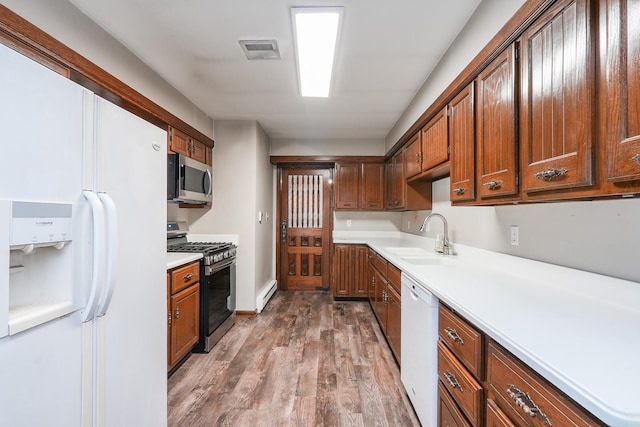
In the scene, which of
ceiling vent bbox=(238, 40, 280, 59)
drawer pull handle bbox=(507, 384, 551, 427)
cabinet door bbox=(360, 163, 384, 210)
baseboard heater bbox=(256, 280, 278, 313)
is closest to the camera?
drawer pull handle bbox=(507, 384, 551, 427)

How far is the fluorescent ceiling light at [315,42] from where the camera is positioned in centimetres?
172

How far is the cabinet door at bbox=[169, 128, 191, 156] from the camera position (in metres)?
2.71

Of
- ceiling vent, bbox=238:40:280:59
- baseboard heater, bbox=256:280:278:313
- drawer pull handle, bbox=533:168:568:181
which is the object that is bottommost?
baseboard heater, bbox=256:280:278:313

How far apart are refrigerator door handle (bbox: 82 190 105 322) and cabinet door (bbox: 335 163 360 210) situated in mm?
3559

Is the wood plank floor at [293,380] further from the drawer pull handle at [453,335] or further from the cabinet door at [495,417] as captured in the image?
the cabinet door at [495,417]

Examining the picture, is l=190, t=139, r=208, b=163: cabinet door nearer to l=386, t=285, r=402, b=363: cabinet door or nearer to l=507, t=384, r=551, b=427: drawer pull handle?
l=386, t=285, r=402, b=363: cabinet door

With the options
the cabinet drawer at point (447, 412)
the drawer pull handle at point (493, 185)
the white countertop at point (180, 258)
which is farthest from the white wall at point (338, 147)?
the cabinet drawer at point (447, 412)

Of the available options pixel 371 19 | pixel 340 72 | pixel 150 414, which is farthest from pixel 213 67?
pixel 150 414

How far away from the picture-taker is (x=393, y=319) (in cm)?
244

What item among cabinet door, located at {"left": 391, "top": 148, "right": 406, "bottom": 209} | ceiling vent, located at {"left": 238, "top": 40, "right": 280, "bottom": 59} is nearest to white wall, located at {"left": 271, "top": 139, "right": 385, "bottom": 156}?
cabinet door, located at {"left": 391, "top": 148, "right": 406, "bottom": 209}

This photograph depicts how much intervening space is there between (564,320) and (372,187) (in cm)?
354

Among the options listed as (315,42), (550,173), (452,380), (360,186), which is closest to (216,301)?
(452,380)

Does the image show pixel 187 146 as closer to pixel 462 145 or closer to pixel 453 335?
pixel 462 145

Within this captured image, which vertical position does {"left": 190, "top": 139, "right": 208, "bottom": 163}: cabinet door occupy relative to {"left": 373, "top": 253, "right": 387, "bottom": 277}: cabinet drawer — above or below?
above
